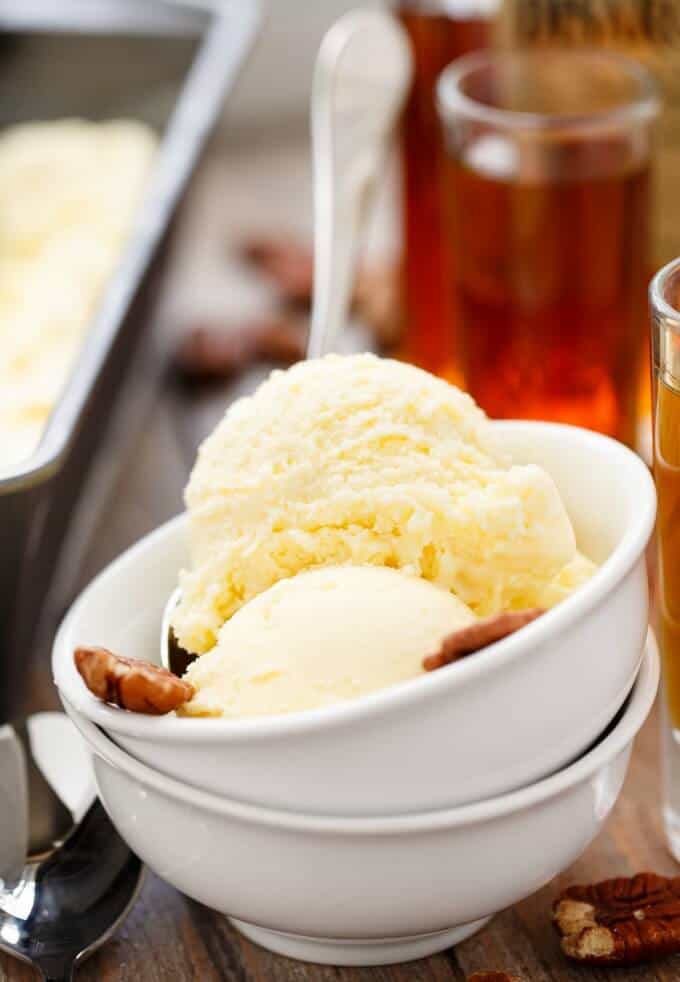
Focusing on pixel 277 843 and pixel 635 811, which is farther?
pixel 635 811

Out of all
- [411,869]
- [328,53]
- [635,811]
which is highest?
[328,53]

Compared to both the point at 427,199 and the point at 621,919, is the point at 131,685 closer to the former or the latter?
the point at 621,919

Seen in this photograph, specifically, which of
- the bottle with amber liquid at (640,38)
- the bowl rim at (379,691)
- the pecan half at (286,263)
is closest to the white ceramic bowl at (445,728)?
the bowl rim at (379,691)

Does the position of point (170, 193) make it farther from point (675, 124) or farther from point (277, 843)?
point (277, 843)

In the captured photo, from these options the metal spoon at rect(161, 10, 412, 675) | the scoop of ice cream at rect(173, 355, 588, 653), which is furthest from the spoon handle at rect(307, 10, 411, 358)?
the scoop of ice cream at rect(173, 355, 588, 653)

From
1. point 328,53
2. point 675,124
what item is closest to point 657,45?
point 675,124

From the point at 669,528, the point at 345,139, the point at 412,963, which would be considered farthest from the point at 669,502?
the point at 345,139

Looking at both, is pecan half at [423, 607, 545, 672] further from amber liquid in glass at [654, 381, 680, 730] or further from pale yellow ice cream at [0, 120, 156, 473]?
pale yellow ice cream at [0, 120, 156, 473]

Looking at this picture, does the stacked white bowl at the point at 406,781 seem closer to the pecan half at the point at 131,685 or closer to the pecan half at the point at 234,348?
the pecan half at the point at 131,685
